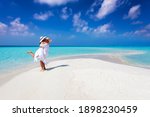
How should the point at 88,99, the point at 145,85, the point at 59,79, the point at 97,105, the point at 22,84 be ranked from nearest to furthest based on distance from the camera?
the point at 97,105 < the point at 88,99 < the point at 145,85 < the point at 22,84 < the point at 59,79

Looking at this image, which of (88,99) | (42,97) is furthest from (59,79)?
(88,99)

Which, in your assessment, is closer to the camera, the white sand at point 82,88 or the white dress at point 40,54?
the white sand at point 82,88

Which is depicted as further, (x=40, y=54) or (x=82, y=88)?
(x=40, y=54)

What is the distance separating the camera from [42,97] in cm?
372

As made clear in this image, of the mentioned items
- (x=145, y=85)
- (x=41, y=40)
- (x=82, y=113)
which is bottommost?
(x=82, y=113)

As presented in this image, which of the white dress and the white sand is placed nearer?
the white sand

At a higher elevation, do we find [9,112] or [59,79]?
[59,79]

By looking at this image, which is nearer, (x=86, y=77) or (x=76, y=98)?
(x=76, y=98)

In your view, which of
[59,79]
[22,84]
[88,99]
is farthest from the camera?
[59,79]

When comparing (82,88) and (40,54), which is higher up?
(40,54)

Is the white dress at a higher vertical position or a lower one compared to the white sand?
higher

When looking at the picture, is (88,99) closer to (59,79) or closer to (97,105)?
(97,105)

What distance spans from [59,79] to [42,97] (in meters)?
1.61

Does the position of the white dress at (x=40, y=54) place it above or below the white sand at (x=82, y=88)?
above
